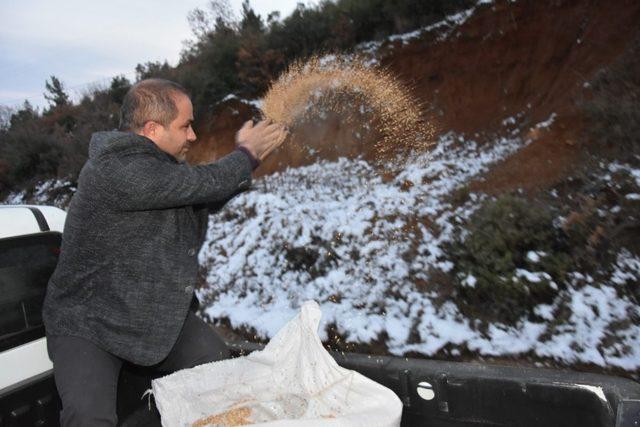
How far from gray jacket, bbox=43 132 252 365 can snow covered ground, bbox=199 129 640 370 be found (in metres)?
2.43

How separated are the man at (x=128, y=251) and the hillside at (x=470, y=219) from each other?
2.41m

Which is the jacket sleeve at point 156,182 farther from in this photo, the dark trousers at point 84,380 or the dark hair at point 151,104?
the dark trousers at point 84,380

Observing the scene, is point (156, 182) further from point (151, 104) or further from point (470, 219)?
point (470, 219)

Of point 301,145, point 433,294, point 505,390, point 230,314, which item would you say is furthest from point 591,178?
point 301,145

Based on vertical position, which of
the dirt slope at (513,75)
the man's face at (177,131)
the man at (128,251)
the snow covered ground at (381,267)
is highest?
the man's face at (177,131)

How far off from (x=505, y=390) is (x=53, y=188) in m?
16.3

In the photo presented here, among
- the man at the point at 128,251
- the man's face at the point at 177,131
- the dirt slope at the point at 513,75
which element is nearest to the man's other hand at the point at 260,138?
the man at the point at 128,251

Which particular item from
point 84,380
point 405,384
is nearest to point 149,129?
point 84,380

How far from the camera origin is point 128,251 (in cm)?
209

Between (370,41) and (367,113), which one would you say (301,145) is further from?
(370,41)

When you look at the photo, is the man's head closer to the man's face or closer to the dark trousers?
the man's face

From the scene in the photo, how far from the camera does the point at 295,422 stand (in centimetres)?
171

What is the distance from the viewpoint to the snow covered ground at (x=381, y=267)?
3527mm

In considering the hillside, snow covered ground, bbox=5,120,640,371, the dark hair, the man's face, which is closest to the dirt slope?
the hillside
